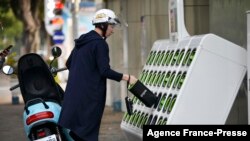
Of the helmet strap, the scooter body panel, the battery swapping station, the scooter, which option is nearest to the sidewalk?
the scooter

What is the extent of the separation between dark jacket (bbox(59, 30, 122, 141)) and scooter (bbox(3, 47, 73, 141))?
0.23 m

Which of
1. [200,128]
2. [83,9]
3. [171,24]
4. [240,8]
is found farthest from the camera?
[83,9]

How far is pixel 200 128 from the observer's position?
6.43m

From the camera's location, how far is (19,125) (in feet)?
44.8

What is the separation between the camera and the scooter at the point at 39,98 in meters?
7.10

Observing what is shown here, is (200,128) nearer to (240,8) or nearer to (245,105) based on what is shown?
(245,105)

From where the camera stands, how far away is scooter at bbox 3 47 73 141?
7098 mm

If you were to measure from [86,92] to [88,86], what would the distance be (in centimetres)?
6

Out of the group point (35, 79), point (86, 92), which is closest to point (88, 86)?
point (86, 92)

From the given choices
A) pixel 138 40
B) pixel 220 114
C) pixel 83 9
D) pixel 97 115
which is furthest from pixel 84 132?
pixel 83 9

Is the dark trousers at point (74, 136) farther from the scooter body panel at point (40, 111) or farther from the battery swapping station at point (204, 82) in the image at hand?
the battery swapping station at point (204, 82)

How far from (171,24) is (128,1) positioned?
7330 millimetres

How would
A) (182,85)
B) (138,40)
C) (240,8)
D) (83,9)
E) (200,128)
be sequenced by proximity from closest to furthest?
1. (200,128)
2. (182,85)
3. (240,8)
4. (138,40)
5. (83,9)

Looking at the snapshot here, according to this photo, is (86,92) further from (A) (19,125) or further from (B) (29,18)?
(B) (29,18)
